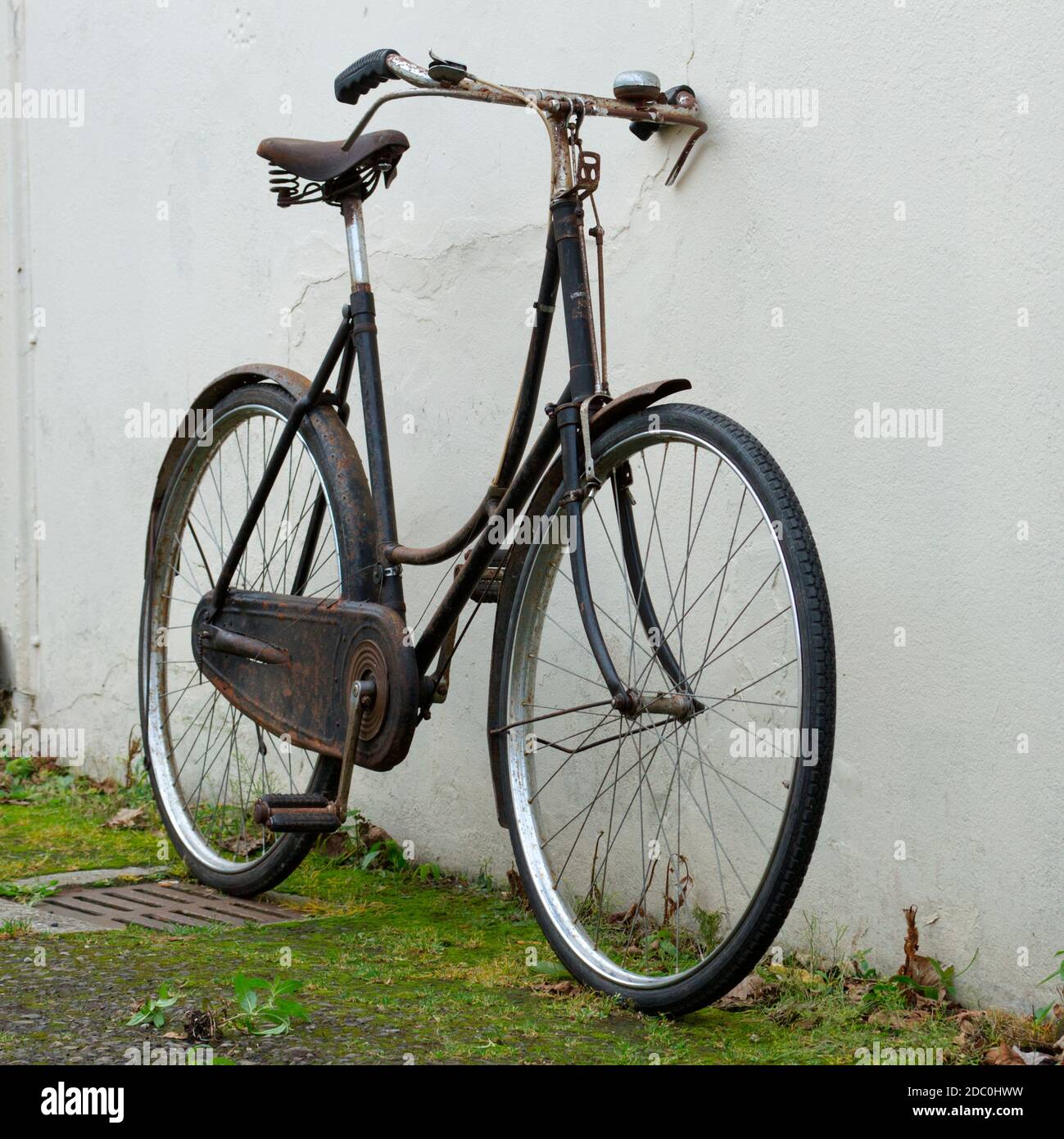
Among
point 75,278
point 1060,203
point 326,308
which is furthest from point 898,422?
point 75,278

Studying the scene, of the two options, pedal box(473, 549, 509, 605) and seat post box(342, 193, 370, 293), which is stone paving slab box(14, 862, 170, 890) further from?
seat post box(342, 193, 370, 293)

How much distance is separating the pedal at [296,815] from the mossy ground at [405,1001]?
25 centimetres

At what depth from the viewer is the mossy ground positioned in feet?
7.32

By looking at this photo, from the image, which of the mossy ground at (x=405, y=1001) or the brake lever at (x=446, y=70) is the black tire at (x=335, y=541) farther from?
the brake lever at (x=446, y=70)

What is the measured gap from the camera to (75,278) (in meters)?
5.09

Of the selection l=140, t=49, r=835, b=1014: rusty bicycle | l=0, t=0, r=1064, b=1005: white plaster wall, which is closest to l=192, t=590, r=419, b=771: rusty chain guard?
l=140, t=49, r=835, b=1014: rusty bicycle

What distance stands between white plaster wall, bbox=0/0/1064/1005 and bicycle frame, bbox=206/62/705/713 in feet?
0.88

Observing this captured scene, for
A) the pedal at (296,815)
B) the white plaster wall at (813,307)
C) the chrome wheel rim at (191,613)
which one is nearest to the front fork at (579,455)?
the white plaster wall at (813,307)

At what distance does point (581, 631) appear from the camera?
3.28 meters

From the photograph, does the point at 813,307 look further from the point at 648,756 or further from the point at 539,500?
the point at 648,756

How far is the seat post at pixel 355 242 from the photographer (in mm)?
3125
